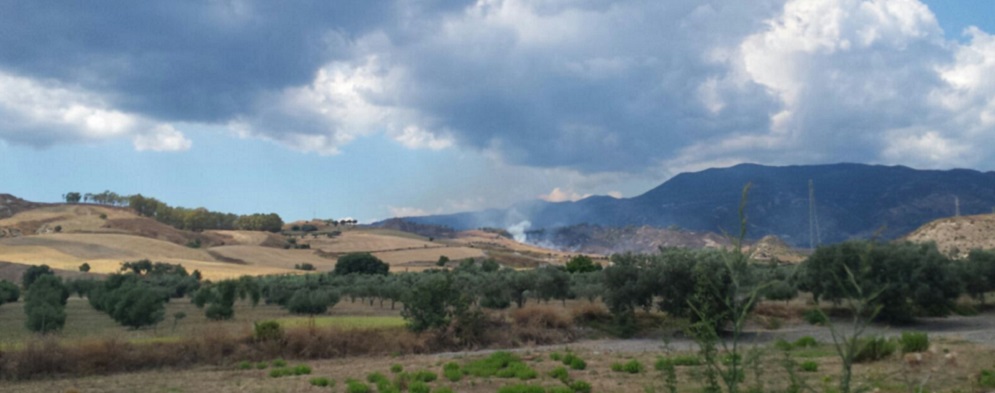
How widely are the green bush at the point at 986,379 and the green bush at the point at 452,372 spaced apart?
11.4 m

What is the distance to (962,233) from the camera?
8081cm

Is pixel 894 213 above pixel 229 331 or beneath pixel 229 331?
above

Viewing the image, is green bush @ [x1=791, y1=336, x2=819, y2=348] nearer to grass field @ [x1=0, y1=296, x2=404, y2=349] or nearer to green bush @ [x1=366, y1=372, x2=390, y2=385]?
green bush @ [x1=366, y1=372, x2=390, y2=385]

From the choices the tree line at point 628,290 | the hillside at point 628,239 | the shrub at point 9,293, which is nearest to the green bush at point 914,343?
the tree line at point 628,290

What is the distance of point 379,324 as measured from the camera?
102ft

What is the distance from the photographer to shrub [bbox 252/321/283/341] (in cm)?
2555

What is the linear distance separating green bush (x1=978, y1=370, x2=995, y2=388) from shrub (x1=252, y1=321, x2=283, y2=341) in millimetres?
20344

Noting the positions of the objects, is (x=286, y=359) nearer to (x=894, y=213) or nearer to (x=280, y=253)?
A: (x=280, y=253)

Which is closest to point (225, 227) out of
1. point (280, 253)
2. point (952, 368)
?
point (280, 253)

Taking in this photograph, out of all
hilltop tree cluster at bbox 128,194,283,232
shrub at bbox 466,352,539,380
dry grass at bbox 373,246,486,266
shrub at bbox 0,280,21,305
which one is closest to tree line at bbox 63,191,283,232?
hilltop tree cluster at bbox 128,194,283,232

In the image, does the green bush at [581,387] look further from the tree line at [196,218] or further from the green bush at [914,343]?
the tree line at [196,218]

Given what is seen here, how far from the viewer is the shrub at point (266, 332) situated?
25.5m

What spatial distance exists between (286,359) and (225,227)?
164267 mm

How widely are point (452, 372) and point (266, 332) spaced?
9544 mm
